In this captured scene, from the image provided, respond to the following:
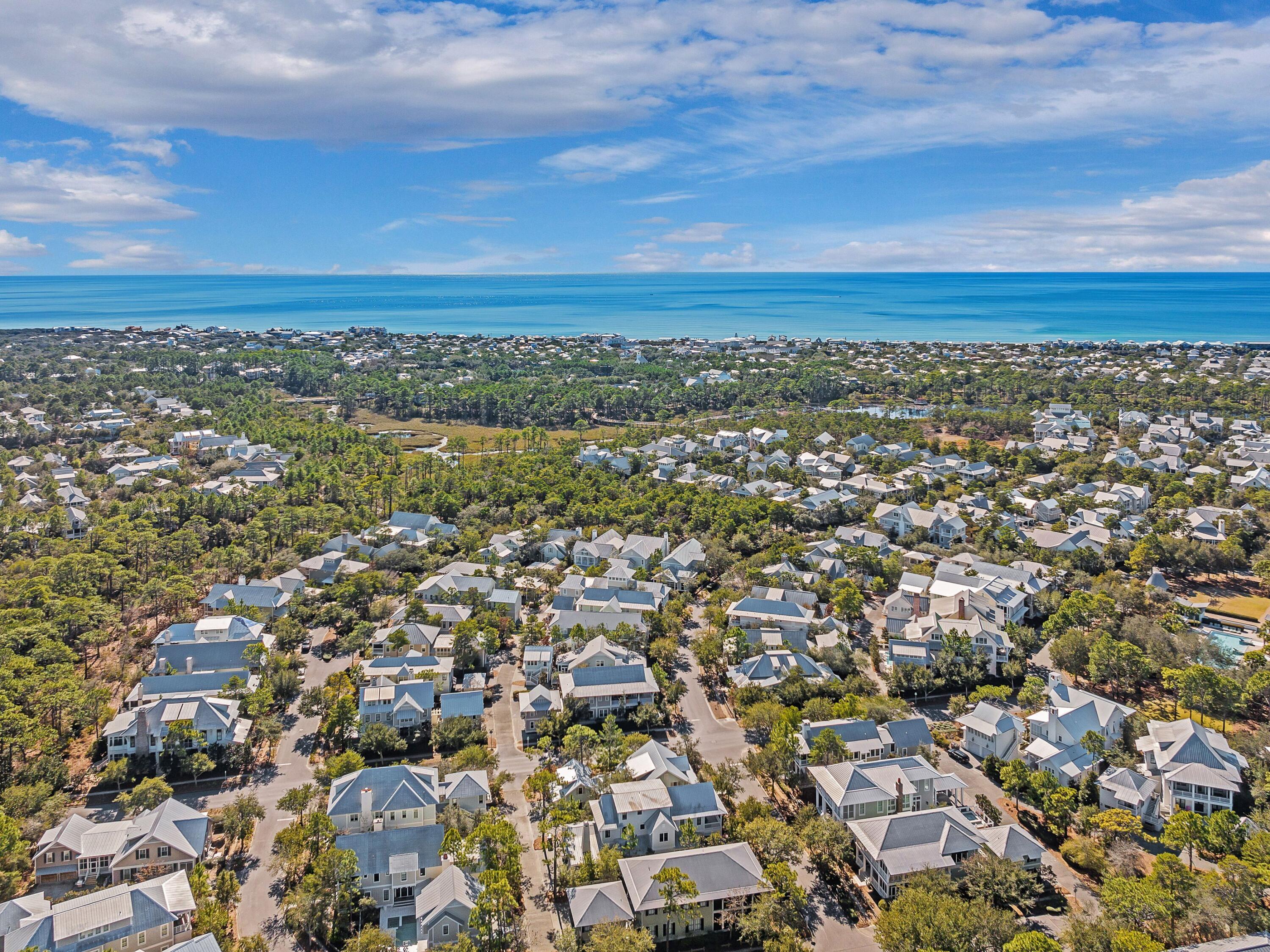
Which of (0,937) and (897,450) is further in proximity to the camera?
(897,450)

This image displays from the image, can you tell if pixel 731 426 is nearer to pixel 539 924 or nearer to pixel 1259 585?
pixel 1259 585

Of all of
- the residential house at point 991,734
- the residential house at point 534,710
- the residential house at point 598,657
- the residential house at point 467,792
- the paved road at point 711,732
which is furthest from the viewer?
the residential house at point 598,657

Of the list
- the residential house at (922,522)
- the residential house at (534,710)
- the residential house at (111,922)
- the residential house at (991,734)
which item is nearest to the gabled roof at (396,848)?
the residential house at (111,922)

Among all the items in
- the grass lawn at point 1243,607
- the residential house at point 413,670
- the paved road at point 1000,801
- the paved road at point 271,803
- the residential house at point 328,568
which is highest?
the residential house at point 328,568

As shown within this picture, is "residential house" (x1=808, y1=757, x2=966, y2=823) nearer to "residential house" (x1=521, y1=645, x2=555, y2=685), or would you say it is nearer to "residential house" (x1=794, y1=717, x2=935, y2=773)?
"residential house" (x1=794, y1=717, x2=935, y2=773)

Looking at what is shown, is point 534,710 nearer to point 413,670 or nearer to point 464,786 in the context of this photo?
point 464,786

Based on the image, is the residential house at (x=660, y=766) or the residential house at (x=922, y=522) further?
the residential house at (x=922, y=522)

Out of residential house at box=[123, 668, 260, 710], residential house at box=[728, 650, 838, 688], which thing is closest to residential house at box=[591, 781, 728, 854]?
residential house at box=[728, 650, 838, 688]

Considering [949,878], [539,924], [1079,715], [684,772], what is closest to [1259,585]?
[1079,715]

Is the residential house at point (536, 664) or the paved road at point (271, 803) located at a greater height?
the residential house at point (536, 664)

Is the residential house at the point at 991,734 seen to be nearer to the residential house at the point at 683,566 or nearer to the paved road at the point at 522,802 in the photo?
the paved road at the point at 522,802

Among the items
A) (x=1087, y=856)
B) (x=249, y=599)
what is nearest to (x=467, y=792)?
(x=1087, y=856)
